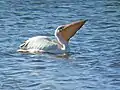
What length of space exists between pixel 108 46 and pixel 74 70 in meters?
2.52

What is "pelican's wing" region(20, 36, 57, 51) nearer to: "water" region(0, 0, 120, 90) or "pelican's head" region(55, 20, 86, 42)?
"water" region(0, 0, 120, 90)

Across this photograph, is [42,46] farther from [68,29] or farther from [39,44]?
[68,29]

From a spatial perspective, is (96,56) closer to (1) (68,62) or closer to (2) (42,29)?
(1) (68,62)

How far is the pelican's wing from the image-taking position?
47.9ft

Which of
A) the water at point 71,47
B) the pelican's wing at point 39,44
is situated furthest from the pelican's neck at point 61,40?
the pelican's wing at point 39,44

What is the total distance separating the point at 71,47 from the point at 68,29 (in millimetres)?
437

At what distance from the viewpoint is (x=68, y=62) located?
13492 mm

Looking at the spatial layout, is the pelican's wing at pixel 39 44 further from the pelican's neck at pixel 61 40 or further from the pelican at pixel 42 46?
the pelican's neck at pixel 61 40

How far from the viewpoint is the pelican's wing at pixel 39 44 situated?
1459 centimetres

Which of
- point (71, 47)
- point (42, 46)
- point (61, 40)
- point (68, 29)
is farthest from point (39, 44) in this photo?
point (68, 29)

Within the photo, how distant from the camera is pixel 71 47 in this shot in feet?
49.8

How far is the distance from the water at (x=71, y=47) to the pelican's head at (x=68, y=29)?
0.24 meters

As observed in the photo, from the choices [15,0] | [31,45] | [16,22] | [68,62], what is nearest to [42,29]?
[16,22]

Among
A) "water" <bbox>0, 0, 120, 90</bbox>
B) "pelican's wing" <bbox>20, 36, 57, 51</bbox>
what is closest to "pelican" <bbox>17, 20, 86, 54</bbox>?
"pelican's wing" <bbox>20, 36, 57, 51</bbox>
